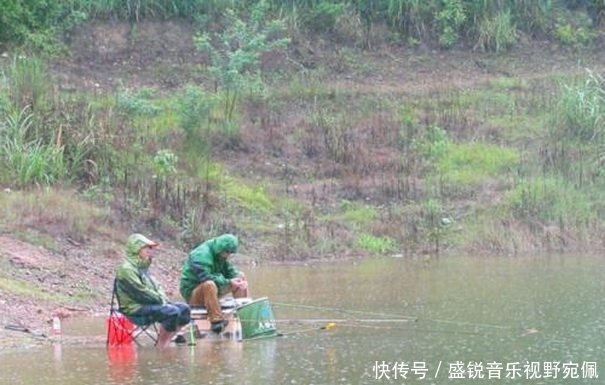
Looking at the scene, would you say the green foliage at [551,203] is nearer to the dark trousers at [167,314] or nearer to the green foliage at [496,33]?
the green foliage at [496,33]

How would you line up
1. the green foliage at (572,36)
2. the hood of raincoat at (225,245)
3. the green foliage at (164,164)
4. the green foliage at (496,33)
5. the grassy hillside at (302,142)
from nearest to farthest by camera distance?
the hood of raincoat at (225,245)
the grassy hillside at (302,142)
the green foliage at (164,164)
the green foliage at (496,33)
the green foliage at (572,36)

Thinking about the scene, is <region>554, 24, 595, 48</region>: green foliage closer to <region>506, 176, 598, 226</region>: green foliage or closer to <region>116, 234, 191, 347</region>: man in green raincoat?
<region>506, 176, 598, 226</region>: green foliage

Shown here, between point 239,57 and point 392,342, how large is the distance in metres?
14.6

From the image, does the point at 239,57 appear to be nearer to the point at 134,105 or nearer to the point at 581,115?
the point at 134,105

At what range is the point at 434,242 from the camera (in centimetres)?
2402

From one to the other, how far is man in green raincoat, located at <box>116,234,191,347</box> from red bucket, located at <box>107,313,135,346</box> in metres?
0.13

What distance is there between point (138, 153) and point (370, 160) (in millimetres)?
5109

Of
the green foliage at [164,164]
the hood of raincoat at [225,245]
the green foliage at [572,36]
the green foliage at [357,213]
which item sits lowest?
the green foliage at [357,213]

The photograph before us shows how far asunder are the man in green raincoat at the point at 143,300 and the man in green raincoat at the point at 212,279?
1.34 feet

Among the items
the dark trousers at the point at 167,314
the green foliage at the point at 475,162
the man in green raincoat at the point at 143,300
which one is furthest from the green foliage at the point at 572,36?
the dark trousers at the point at 167,314

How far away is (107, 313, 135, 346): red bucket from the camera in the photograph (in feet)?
48.1

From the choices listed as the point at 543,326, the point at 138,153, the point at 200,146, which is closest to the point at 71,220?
the point at 138,153

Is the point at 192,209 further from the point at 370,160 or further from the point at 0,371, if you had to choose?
the point at 0,371

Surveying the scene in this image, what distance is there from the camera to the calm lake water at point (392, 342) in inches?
502
